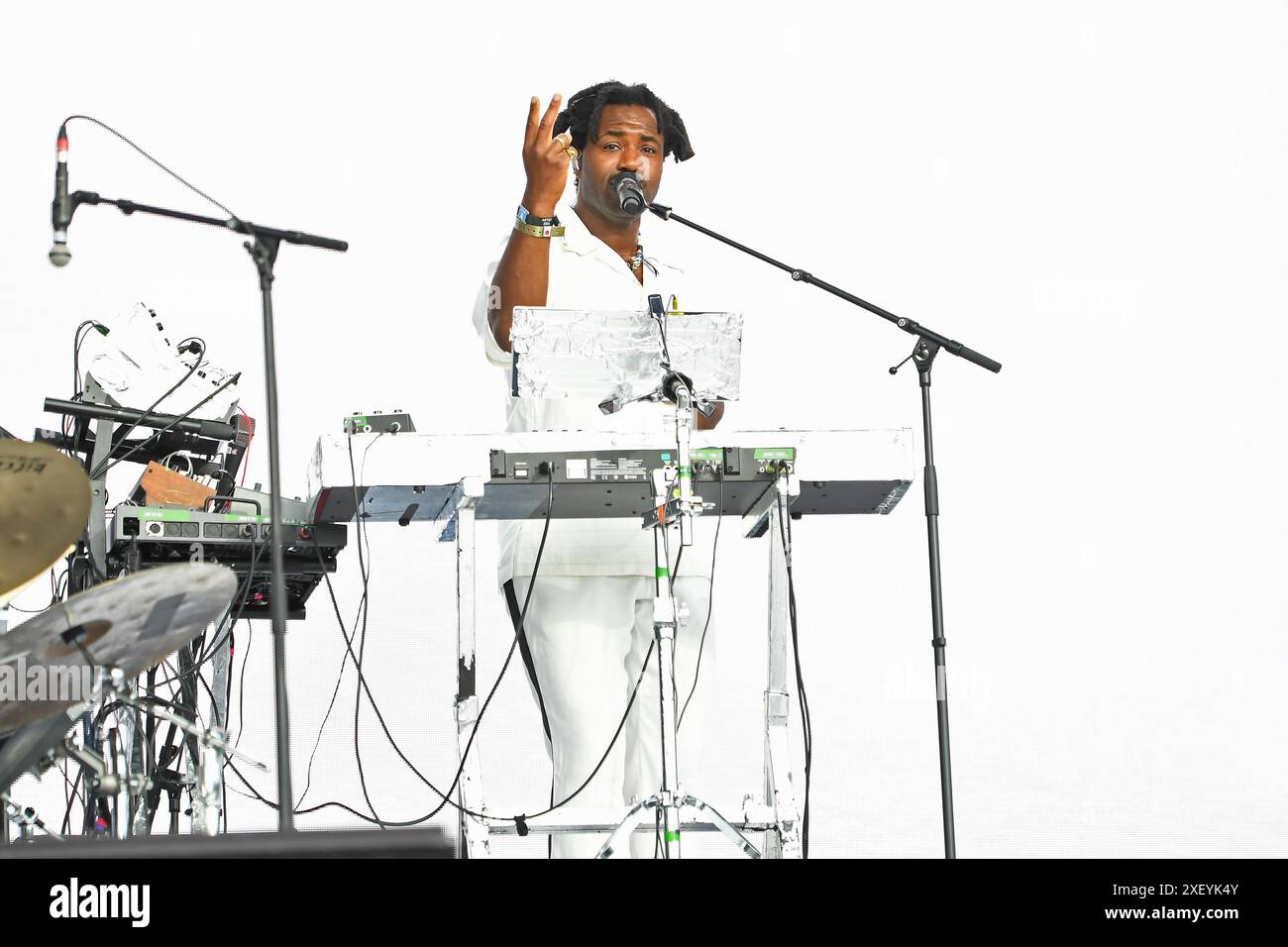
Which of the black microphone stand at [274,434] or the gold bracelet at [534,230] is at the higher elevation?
the gold bracelet at [534,230]

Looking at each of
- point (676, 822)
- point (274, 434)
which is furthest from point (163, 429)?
point (676, 822)

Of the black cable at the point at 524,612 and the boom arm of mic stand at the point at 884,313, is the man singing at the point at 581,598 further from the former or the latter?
the boom arm of mic stand at the point at 884,313

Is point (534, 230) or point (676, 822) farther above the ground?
point (534, 230)

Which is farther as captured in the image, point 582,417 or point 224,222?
point 582,417

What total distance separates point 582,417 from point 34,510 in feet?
3.90

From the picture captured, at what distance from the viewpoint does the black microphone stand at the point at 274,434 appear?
5.80 feet

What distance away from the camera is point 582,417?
9.66ft

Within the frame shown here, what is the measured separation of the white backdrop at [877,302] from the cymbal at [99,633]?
7.21 feet

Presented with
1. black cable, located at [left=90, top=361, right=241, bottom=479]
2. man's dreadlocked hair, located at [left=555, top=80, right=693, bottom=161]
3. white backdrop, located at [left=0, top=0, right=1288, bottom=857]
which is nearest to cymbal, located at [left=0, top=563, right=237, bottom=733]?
black cable, located at [left=90, top=361, right=241, bottom=479]

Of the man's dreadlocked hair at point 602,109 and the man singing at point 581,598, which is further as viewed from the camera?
the man's dreadlocked hair at point 602,109

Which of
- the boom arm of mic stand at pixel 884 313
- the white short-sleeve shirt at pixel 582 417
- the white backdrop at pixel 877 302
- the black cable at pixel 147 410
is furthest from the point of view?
the white backdrop at pixel 877 302

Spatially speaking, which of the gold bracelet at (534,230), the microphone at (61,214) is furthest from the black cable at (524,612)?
the microphone at (61,214)

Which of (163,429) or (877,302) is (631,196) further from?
(877,302)

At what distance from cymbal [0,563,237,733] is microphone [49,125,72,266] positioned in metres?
0.47
